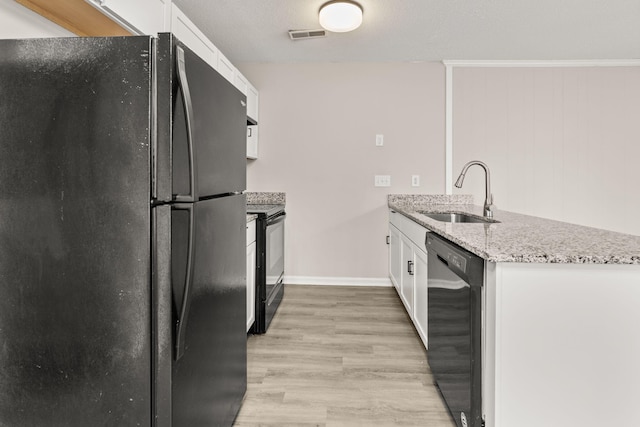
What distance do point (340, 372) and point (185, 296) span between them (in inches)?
49.3

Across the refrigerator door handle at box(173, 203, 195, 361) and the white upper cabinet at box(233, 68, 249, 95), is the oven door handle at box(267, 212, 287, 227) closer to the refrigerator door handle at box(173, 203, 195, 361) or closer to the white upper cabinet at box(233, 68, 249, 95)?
the white upper cabinet at box(233, 68, 249, 95)

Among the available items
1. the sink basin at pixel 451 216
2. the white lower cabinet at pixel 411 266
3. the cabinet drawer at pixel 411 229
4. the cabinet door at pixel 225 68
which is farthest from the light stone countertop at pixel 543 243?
the cabinet door at pixel 225 68

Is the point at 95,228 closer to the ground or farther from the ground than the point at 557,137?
closer to the ground

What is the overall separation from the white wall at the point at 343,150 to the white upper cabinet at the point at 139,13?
1.96m

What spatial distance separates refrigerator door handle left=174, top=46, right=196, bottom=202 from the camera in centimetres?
111

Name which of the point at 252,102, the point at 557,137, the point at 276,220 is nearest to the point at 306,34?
the point at 252,102

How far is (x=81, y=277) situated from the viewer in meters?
1.12

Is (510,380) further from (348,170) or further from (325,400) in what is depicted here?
(348,170)

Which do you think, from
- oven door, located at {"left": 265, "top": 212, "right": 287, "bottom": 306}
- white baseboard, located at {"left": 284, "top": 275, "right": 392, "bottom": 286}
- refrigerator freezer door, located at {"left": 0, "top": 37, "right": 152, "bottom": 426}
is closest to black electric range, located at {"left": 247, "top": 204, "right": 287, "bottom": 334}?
oven door, located at {"left": 265, "top": 212, "right": 287, "bottom": 306}

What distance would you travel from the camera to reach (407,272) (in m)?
2.85

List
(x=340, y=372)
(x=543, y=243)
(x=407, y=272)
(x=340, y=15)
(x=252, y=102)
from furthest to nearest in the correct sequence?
(x=252, y=102)
(x=407, y=272)
(x=340, y=15)
(x=340, y=372)
(x=543, y=243)

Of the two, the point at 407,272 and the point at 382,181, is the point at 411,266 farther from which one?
the point at 382,181

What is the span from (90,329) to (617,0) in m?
3.51

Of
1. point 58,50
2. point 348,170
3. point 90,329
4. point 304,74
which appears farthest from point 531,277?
point 304,74
